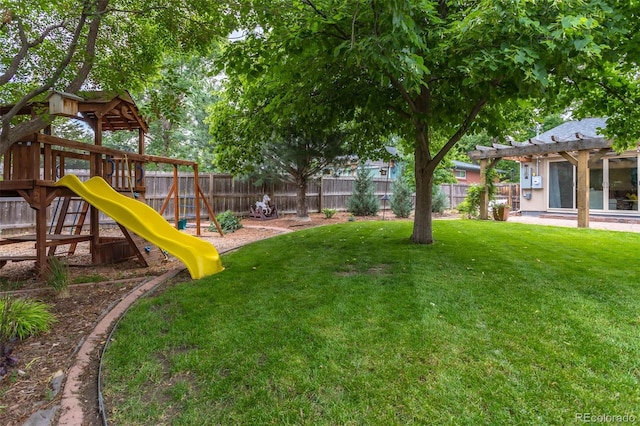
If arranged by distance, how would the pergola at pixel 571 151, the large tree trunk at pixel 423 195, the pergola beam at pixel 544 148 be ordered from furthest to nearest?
the pergola at pixel 571 151
the pergola beam at pixel 544 148
the large tree trunk at pixel 423 195

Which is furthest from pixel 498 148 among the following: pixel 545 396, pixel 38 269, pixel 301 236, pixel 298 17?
pixel 38 269

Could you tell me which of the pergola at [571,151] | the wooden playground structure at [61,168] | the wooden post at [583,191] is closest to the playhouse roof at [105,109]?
the wooden playground structure at [61,168]

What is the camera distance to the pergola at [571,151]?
31.0 ft

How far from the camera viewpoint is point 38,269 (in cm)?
487

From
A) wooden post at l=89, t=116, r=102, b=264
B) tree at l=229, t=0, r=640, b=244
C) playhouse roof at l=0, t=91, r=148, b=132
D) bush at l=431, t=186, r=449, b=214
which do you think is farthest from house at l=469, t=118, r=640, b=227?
wooden post at l=89, t=116, r=102, b=264

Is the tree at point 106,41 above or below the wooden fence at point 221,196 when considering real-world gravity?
above

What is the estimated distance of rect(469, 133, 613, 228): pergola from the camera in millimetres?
9445

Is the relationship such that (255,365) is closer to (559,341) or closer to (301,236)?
(559,341)

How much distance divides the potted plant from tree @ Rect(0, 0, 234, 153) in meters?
9.84

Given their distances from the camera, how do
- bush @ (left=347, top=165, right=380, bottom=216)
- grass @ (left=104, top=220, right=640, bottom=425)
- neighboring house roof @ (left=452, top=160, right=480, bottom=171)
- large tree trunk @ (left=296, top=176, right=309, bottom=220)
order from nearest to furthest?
grass @ (left=104, top=220, right=640, bottom=425) < large tree trunk @ (left=296, top=176, right=309, bottom=220) < bush @ (left=347, top=165, right=380, bottom=216) < neighboring house roof @ (left=452, top=160, right=480, bottom=171)

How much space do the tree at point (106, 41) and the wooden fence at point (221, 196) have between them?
4.77 meters

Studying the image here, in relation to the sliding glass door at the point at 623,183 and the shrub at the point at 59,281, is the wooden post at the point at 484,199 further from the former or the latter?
Result: the shrub at the point at 59,281

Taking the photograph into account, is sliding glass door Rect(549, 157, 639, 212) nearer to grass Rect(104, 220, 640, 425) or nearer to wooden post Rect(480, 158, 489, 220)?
wooden post Rect(480, 158, 489, 220)

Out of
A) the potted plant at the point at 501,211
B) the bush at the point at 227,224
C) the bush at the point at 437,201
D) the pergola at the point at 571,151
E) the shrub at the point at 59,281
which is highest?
the pergola at the point at 571,151
